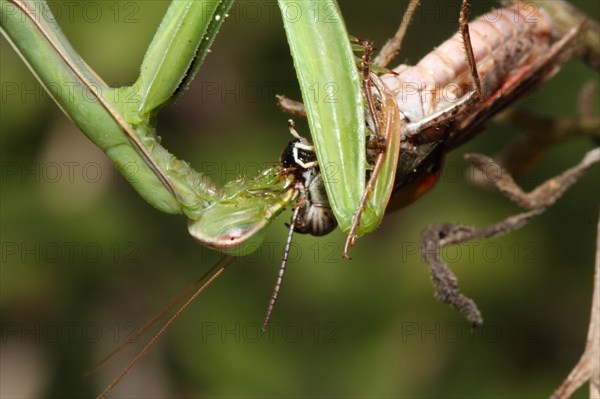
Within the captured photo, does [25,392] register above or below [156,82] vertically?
below

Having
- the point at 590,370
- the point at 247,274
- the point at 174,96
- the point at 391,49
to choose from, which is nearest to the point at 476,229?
the point at 590,370

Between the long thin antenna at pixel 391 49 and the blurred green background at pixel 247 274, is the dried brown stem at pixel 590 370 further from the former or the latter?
the blurred green background at pixel 247 274

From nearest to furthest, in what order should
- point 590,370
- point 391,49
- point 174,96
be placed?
point 174,96
point 590,370
point 391,49

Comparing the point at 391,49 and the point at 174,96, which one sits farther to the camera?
the point at 391,49

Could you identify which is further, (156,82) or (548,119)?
(548,119)

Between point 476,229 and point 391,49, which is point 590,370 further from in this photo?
point 391,49

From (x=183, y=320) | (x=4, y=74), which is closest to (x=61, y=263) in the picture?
(x=183, y=320)

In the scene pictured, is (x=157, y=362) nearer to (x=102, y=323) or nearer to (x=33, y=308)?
(x=102, y=323)

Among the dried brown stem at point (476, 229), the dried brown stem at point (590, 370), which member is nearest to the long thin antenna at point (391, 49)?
the dried brown stem at point (476, 229)
